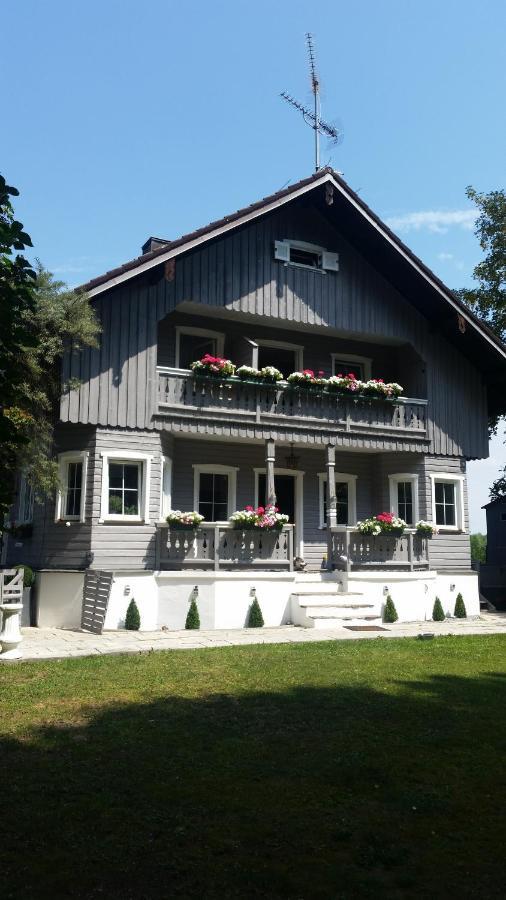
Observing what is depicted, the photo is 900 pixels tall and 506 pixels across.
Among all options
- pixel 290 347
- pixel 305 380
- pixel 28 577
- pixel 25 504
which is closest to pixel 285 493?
pixel 305 380

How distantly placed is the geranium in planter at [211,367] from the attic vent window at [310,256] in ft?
11.1

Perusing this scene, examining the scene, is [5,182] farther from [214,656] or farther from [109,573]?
[109,573]

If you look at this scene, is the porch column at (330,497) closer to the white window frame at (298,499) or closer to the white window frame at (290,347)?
the white window frame at (298,499)

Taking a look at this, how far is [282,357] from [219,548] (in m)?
6.03

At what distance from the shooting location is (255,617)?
16.4 meters

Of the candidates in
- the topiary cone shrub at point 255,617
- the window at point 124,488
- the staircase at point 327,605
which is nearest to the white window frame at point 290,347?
the window at point 124,488

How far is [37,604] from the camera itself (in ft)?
54.1

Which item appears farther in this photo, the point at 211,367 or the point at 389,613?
the point at 389,613

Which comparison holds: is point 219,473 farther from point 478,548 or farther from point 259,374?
point 478,548

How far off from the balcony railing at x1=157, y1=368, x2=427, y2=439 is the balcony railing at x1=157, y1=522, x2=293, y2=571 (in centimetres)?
270

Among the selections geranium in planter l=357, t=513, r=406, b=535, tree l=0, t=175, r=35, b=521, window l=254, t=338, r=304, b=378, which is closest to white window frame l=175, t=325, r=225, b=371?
window l=254, t=338, r=304, b=378

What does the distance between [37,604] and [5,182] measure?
1311 cm

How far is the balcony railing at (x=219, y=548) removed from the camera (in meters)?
16.3

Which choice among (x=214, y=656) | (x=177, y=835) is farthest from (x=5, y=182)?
(x=214, y=656)
